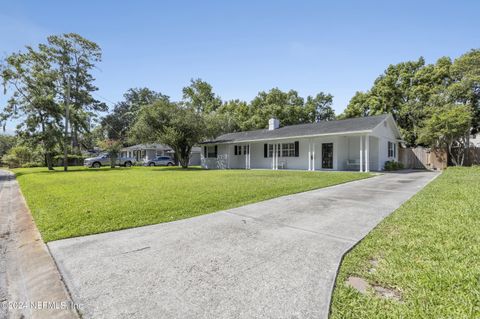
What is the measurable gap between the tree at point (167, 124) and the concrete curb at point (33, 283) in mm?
17102

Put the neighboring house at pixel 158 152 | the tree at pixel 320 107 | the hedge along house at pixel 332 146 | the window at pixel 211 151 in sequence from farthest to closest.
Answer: the tree at pixel 320 107 → the neighboring house at pixel 158 152 → the window at pixel 211 151 → the hedge along house at pixel 332 146

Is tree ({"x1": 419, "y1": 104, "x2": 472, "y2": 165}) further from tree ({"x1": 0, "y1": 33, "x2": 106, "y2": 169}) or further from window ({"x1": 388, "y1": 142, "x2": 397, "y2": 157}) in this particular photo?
tree ({"x1": 0, "y1": 33, "x2": 106, "y2": 169})

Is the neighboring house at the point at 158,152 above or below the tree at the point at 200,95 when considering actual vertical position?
below

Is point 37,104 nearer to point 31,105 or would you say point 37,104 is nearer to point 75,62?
point 31,105

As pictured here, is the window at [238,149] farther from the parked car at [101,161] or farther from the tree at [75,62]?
the tree at [75,62]

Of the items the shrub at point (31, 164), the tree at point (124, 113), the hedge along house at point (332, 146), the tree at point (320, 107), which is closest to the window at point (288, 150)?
the hedge along house at point (332, 146)

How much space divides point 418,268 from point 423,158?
20935 mm

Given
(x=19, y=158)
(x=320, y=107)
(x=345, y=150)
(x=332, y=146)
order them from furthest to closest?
(x=320, y=107) < (x=19, y=158) < (x=345, y=150) < (x=332, y=146)

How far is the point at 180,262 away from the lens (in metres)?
2.80

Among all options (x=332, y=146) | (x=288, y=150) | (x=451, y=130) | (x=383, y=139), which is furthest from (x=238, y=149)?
(x=451, y=130)

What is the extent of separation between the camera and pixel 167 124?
826 inches

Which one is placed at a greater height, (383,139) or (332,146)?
(383,139)

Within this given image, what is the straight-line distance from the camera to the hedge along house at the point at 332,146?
15219mm

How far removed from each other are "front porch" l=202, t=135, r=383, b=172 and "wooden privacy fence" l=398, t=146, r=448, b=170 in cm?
511
